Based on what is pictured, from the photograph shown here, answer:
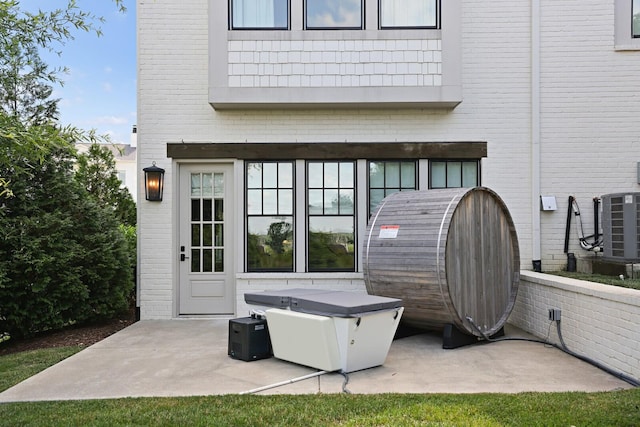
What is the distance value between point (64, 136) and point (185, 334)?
3.87 metres

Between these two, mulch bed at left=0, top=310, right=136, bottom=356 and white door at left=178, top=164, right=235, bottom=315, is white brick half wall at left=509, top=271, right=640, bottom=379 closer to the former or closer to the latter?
white door at left=178, top=164, right=235, bottom=315

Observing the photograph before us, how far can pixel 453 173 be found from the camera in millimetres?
8047

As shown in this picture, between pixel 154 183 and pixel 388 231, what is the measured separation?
10.8 ft

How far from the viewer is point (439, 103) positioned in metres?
7.61

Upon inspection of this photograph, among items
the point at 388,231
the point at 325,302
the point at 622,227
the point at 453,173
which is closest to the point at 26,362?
the point at 325,302

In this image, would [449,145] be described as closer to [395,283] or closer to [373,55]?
[373,55]

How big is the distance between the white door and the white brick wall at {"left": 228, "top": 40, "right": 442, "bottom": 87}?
144 cm

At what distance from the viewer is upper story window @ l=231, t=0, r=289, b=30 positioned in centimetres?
762

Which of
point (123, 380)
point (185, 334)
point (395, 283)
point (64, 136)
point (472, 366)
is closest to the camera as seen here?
point (64, 136)

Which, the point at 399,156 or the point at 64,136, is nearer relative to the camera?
the point at 64,136

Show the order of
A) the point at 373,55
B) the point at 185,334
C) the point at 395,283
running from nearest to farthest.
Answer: the point at 395,283 → the point at 185,334 → the point at 373,55

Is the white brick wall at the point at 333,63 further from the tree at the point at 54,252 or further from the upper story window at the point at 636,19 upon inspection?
the upper story window at the point at 636,19

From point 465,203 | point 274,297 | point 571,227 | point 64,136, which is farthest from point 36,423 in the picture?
point 571,227

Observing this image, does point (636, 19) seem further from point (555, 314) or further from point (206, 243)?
point (206, 243)
